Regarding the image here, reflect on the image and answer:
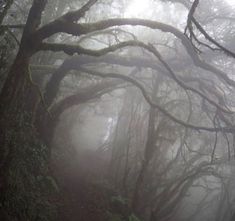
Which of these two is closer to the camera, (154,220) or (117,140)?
(154,220)

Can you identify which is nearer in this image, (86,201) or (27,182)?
(27,182)

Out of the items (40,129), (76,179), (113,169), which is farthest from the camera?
(113,169)

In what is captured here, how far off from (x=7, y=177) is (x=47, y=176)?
339 cm

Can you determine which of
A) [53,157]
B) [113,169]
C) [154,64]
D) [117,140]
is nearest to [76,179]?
[53,157]

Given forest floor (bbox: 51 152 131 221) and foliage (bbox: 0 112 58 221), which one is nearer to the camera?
foliage (bbox: 0 112 58 221)

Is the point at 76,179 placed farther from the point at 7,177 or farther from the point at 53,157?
the point at 7,177

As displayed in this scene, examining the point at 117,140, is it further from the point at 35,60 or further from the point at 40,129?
the point at 40,129

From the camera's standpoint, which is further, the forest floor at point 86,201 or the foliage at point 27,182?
the forest floor at point 86,201

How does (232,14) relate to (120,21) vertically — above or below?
above

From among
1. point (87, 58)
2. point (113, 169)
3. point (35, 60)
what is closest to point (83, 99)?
point (87, 58)

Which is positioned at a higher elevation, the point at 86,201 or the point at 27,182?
the point at 86,201

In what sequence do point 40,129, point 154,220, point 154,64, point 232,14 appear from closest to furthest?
point 154,64 < point 40,129 < point 154,220 < point 232,14

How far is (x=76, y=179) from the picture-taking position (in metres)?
15.8

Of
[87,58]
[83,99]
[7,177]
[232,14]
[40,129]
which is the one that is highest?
[232,14]
